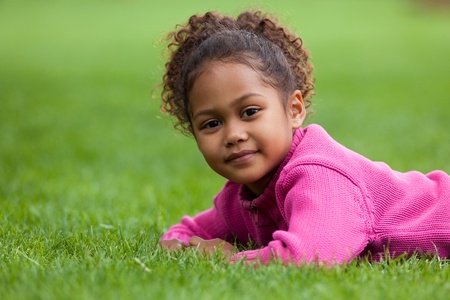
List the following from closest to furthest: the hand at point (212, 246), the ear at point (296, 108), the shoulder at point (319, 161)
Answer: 1. the shoulder at point (319, 161)
2. the hand at point (212, 246)
3. the ear at point (296, 108)

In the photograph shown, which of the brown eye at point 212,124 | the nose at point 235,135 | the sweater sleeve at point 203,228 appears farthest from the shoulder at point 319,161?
the sweater sleeve at point 203,228

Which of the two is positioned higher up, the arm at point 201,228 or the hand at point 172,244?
the hand at point 172,244

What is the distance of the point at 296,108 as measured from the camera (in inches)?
154

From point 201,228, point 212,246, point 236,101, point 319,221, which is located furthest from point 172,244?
point 319,221

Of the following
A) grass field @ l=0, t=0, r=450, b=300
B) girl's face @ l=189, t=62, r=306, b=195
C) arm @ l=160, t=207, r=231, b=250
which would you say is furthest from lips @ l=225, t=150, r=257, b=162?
arm @ l=160, t=207, r=231, b=250

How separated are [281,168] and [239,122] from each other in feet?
0.97

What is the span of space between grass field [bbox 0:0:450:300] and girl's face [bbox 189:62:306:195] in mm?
484

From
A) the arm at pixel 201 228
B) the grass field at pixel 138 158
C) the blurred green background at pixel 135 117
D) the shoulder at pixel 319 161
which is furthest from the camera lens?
the blurred green background at pixel 135 117

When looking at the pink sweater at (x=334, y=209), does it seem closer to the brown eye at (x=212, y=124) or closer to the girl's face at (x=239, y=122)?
the girl's face at (x=239, y=122)

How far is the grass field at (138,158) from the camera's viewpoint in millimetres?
2936

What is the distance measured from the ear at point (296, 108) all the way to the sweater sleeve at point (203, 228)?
75cm

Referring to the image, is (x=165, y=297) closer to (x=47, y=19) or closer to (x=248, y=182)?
(x=248, y=182)

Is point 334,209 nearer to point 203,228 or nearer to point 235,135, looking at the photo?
point 235,135

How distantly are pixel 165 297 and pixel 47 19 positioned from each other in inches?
1119
